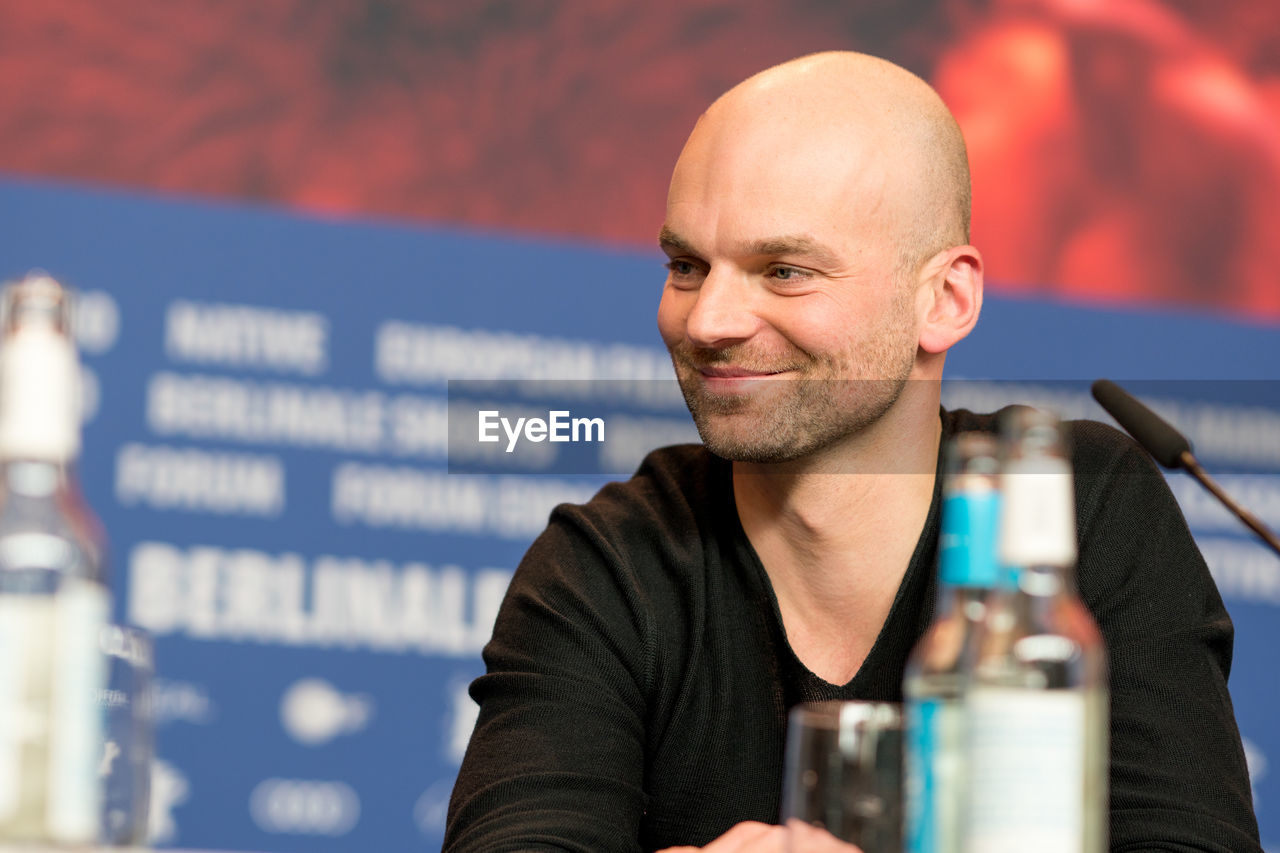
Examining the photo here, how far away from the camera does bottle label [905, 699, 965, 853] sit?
0.63m

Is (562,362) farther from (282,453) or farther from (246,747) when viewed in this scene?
(246,747)

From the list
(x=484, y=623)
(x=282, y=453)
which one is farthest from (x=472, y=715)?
(x=282, y=453)

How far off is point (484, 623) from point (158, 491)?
1.73 ft

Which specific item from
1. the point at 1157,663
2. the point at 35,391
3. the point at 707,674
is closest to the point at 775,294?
the point at 707,674

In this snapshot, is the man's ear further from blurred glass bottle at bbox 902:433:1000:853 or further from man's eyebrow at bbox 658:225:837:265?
blurred glass bottle at bbox 902:433:1000:853

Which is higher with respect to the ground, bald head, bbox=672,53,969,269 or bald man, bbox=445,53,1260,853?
bald head, bbox=672,53,969,269

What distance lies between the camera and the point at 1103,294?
255 cm

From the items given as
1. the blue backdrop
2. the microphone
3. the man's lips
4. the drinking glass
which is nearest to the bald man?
the man's lips

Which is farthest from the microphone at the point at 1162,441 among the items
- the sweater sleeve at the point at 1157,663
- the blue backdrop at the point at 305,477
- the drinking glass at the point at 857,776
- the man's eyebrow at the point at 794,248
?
the blue backdrop at the point at 305,477

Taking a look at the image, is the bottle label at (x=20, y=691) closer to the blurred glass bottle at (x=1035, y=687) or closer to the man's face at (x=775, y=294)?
the blurred glass bottle at (x=1035, y=687)

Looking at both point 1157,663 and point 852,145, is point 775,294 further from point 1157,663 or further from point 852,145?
point 1157,663

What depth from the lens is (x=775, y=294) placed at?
1371mm

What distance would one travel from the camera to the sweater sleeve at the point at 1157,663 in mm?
1108

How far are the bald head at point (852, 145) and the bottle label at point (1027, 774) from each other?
84 cm
